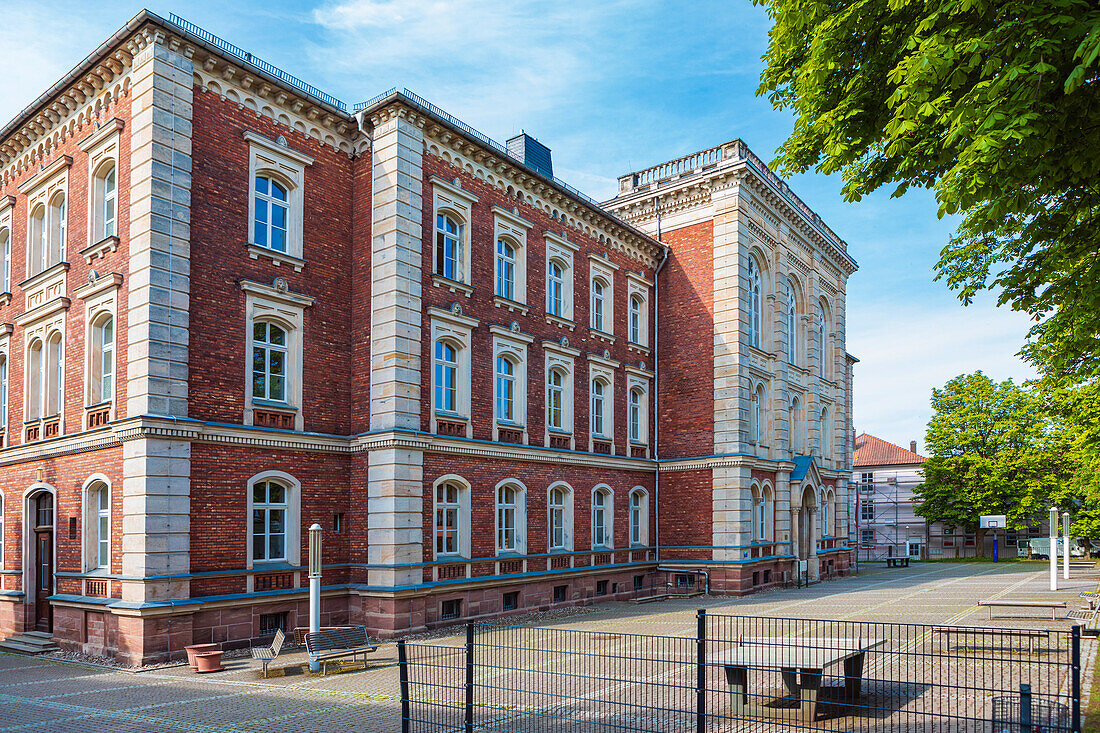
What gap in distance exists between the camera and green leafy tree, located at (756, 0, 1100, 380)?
707 cm

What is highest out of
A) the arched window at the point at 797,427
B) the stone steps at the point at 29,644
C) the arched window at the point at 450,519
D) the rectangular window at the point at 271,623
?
the arched window at the point at 797,427

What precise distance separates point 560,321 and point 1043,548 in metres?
43.1

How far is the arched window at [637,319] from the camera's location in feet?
103

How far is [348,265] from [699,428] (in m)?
14.7

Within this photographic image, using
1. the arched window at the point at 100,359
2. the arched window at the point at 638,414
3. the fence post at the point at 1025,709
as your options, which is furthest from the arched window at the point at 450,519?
the fence post at the point at 1025,709

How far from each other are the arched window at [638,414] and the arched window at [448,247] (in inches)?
410

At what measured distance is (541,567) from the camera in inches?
963

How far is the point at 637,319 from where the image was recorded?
31.6 meters

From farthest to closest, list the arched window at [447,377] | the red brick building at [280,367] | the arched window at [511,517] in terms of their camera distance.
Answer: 1. the arched window at [511,517]
2. the arched window at [447,377]
3. the red brick building at [280,367]

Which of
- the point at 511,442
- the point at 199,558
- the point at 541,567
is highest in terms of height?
the point at 511,442

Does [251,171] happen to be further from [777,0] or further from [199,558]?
[777,0]

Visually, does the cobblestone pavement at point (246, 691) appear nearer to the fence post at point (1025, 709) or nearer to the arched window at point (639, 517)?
the arched window at point (639, 517)

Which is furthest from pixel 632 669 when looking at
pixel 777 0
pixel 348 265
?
pixel 348 265

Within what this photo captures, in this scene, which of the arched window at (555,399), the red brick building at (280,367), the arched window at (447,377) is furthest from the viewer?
the arched window at (555,399)
